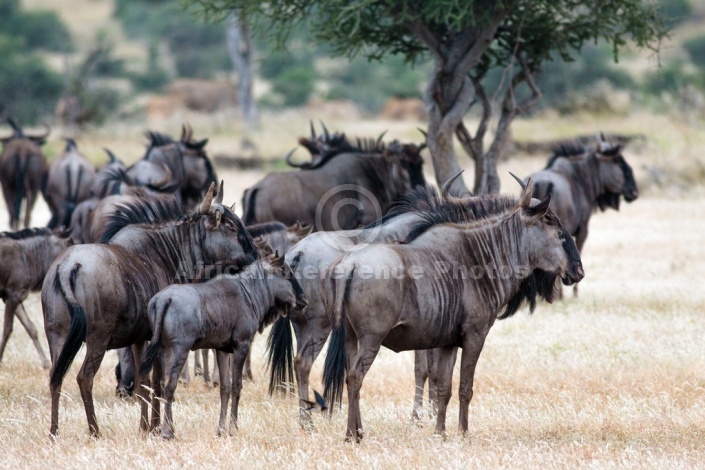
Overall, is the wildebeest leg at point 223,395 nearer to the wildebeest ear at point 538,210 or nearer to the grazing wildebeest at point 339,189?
the wildebeest ear at point 538,210

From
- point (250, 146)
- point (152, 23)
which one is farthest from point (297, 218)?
point (152, 23)

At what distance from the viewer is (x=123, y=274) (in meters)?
6.25

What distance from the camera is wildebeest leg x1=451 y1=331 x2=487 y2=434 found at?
613cm

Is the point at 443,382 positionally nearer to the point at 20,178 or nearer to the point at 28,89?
the point at 20,178

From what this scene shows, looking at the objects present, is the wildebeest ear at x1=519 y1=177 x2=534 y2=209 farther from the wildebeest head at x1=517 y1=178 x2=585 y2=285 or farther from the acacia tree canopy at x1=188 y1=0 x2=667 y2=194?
the acacia tree canopy at x1=188 y1=0 x2=667 y2=194

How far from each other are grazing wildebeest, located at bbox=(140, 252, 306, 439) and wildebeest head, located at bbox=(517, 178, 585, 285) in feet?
5.17

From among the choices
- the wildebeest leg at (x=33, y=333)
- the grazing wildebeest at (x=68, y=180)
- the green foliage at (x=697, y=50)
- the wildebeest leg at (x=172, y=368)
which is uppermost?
the green foliage at (x=697, y=50)

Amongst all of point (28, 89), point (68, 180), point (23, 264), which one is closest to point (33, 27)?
point (28, 89)

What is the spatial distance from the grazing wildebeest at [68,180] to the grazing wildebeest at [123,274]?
7.18 metres

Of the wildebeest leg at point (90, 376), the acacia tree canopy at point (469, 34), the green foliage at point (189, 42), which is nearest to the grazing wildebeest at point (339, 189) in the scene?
the acacia tree canopy at point (469, 34)

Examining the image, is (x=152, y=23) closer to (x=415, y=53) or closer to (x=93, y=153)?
(x=93, y=153)

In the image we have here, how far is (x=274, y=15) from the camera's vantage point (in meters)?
11.6

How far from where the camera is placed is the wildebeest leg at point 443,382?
618cm

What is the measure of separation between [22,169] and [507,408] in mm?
11341
